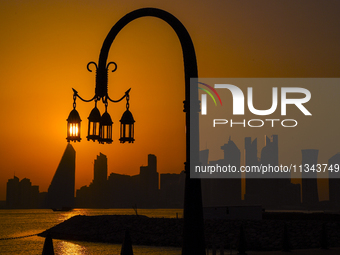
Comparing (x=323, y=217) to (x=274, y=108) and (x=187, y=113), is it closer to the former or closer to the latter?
(x=274, y=108)

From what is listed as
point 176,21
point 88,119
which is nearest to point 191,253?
point 88,119

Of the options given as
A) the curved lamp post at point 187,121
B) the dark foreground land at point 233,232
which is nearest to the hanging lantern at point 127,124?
the curved lamp post at point 187,121

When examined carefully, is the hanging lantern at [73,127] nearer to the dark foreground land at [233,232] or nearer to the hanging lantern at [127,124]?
the hanging lantern at [127,124]

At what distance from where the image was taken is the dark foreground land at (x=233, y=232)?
2828 cm

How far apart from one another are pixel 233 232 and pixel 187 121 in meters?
25.6

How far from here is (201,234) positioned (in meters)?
10.4

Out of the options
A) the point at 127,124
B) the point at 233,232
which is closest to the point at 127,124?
the point at 127,124

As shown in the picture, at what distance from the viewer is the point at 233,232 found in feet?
113

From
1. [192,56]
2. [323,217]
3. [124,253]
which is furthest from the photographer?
[323,217]

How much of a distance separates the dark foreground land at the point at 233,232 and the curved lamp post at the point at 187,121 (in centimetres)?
1075

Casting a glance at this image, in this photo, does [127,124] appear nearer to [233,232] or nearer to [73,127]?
[73,127]

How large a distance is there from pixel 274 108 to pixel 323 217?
32.2 metres

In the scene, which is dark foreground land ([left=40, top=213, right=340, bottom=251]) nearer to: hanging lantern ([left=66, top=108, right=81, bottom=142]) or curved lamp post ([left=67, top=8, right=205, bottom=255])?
curved lamp post ([left=67, top=8, right=205, bottom=255])

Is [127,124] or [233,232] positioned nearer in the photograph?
[127,124]
